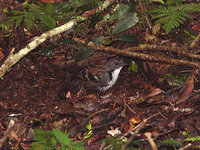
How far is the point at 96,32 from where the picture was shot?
5.58 m

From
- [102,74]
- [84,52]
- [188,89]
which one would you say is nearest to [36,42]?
[84,52]

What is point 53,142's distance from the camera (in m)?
2.66

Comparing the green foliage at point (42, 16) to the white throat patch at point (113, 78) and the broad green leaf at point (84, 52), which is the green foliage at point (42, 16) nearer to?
the broad green leaf at point (84, 52)

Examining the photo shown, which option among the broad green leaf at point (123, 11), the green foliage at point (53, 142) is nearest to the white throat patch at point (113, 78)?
the broad green leaf at point (123, 11)

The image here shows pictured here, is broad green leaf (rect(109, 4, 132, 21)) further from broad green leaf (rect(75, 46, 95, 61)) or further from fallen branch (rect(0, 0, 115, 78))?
broad green leaf (rect(75, 46, 95, 61))

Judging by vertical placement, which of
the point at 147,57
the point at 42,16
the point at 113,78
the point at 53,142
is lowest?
the point at 113,78

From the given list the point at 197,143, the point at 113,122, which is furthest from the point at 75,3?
the point at 197,143

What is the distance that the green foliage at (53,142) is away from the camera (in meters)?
2.54

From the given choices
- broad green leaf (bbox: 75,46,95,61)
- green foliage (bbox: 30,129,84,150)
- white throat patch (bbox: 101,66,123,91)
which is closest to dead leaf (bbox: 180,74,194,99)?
white throat patch (bbox: 101,66,123,91)

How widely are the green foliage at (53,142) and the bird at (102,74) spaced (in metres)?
2.51

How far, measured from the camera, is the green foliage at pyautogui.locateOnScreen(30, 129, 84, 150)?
254 cm

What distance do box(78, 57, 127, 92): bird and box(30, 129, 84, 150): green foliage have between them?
98.8 inches

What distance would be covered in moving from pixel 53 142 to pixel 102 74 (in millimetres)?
2912

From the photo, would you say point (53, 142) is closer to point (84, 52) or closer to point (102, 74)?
point (84, 52)
